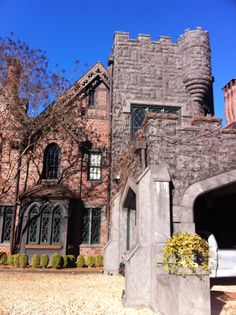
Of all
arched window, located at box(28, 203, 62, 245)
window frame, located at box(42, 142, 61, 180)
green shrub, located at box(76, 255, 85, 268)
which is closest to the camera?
green shrub, located at box(76, 255, 85, 268)

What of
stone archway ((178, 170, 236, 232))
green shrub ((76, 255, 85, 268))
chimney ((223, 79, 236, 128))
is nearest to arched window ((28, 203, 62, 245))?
green shrub ((76, 255, 85, 268))

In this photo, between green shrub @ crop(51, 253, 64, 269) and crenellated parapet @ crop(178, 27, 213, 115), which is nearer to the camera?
green shrub @ crop(51, 253, 64, 269)

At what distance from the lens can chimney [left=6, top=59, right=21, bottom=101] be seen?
57.2ft

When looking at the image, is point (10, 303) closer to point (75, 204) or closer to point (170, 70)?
point (75, 204)

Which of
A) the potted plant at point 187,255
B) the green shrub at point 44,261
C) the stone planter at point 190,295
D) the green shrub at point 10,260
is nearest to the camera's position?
the stone planter at point 190,295

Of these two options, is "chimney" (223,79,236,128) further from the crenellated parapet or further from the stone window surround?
the stone window surround

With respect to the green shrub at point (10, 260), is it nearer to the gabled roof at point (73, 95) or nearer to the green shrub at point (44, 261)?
the green shrub at point (44, 261)

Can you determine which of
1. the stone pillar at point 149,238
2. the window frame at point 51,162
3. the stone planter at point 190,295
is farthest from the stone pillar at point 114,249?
the stone planter at point 190,295

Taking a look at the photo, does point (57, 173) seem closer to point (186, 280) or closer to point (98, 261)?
point (98, 261)

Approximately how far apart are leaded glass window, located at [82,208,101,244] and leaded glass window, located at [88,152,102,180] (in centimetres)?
205

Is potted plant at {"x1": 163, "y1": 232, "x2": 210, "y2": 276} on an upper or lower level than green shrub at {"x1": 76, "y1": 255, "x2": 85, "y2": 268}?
upper

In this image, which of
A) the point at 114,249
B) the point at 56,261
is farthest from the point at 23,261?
the point at 114,249

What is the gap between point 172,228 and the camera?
8.29 meters

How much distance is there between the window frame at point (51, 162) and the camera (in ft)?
60.6
